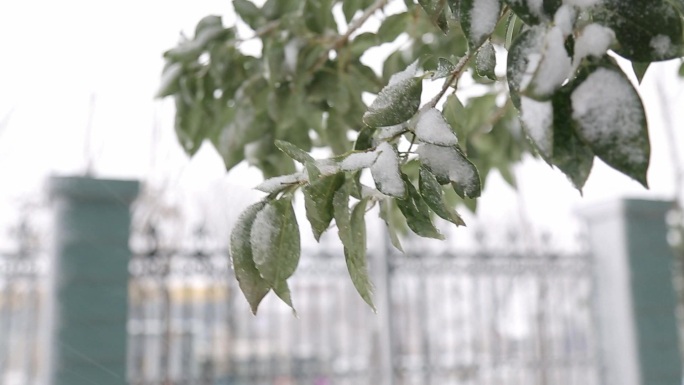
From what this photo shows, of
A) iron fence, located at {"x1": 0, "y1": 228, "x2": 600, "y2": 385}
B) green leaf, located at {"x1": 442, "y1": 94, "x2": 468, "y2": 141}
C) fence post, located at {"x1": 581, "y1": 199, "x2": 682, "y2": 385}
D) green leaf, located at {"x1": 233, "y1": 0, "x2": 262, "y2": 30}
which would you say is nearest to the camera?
green leaf, located at {"x1": 442, "y1": 94, "x2": 468, "y2": 141}

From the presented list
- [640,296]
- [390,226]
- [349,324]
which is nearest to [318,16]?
[390,226]

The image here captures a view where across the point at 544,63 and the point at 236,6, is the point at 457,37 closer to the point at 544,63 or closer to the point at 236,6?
the point at 236,6

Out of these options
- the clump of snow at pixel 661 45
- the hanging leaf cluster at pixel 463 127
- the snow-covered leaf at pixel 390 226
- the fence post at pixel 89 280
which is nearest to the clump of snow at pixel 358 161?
the hanging leaf cluster at pixel 463 127

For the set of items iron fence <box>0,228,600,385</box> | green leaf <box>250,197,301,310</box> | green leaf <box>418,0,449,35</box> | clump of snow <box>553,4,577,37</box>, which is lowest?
iron fence <box>0,228,600,385</box>

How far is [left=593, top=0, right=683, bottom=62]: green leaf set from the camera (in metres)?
0.47

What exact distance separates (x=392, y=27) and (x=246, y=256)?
2.69 ft

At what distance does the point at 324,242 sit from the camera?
168 inches

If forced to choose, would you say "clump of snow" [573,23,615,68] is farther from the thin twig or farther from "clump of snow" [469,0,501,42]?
the thin twig

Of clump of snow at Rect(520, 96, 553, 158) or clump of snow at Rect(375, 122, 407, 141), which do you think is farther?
clump of snow at Rect(375, 122, 407, 141)

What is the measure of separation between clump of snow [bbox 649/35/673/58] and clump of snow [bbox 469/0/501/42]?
11 centimetres

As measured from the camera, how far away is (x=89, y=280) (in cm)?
303

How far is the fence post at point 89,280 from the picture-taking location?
2973 millimetres

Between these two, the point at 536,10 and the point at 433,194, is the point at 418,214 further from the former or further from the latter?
the point at 536,10

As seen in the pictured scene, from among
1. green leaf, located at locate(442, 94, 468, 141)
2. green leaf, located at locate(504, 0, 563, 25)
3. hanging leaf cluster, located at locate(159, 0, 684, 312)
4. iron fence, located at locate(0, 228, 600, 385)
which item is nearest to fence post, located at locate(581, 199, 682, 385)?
iron fence, located at locate(0, 228, 600, 385)
